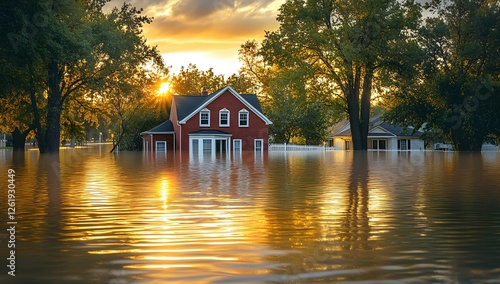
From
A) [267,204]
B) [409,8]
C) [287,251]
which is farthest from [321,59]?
[287,251]

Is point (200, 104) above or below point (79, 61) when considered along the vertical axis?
below

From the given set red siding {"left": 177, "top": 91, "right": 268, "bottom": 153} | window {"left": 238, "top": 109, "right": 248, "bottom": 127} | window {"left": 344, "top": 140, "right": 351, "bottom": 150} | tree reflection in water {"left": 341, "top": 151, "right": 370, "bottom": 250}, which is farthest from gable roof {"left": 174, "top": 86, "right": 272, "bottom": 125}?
tree reflection in water {"left": 341, "top": 151, "right": 370, "bottom": 250}

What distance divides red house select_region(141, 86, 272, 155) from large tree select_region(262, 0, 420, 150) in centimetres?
871

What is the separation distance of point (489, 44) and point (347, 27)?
1644 cm

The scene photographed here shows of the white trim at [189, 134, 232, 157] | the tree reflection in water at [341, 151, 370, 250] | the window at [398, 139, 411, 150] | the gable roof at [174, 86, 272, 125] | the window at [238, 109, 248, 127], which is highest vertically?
the gable roof at [174, 86, 272, 125]

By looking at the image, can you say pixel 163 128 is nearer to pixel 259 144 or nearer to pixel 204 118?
pixel 204 118

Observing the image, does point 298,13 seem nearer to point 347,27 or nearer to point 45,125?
point 347,27

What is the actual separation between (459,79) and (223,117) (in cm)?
2812

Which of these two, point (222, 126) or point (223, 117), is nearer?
point (222, 126)

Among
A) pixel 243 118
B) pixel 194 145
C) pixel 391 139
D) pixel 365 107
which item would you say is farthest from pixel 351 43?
pixel 391 139

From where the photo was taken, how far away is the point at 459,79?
7188 cm

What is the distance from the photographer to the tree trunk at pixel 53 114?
6384cm

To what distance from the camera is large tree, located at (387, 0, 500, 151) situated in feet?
232

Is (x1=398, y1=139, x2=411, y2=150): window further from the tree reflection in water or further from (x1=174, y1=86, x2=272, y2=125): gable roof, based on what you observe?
the tree reflection in water
